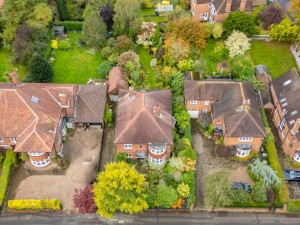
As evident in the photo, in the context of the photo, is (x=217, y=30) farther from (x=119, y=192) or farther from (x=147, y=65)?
Answer: (x=119, y=192)

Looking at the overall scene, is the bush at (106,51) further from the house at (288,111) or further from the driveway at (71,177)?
the house at (288,111)

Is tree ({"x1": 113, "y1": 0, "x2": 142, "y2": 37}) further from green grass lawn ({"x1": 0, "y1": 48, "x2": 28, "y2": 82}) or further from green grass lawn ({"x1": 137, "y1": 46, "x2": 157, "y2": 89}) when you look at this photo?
green grass lawn ({"x1": 0, "y1": 48, "x2": 28, "y2": 82})

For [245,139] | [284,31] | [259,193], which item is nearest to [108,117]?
[245,139]

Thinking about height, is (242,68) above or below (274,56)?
below

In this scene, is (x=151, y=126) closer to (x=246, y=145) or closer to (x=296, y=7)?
(x=246, y=145)

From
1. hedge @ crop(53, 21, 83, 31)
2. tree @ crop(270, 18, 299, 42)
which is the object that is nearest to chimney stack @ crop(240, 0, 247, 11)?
tree @ crop(270, 18, 299, 42)

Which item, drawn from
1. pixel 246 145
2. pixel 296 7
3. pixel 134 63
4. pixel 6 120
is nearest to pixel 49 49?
pixel 134 63
